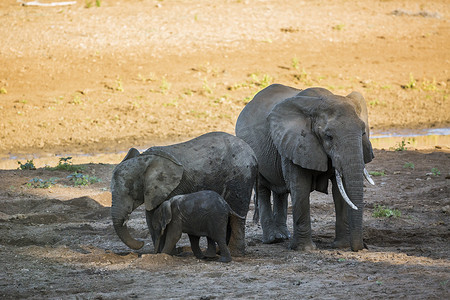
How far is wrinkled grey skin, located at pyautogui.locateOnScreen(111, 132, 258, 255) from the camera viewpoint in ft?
27.6

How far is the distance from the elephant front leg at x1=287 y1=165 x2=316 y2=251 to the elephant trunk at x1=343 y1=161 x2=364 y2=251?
56cm

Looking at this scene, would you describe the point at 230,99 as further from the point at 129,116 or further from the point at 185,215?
the point at 185,215

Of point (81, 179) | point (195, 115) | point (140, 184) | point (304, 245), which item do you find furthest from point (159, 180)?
point (195, 115)

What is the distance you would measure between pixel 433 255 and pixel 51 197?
20.1ft

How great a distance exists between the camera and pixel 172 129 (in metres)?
17.7

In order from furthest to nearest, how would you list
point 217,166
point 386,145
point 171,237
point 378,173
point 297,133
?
1. point 386,145
2. point 378,173
3. point 297,133
4. point 217,166
5. point 171,237

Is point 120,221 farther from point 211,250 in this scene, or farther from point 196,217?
point 211,250

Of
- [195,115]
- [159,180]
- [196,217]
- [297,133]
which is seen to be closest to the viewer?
[196,217]

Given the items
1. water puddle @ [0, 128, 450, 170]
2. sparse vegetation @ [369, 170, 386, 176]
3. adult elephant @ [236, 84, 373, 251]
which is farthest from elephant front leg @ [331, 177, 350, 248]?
water puddle @ [0, 128, 450, 170]

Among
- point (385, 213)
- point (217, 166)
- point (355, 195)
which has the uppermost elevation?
point (217, 166)

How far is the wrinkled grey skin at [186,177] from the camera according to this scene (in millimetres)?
8406

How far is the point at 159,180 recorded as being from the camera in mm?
8422

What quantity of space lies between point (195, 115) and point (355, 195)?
10126 mm

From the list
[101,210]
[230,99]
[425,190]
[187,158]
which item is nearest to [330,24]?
[230,99]
